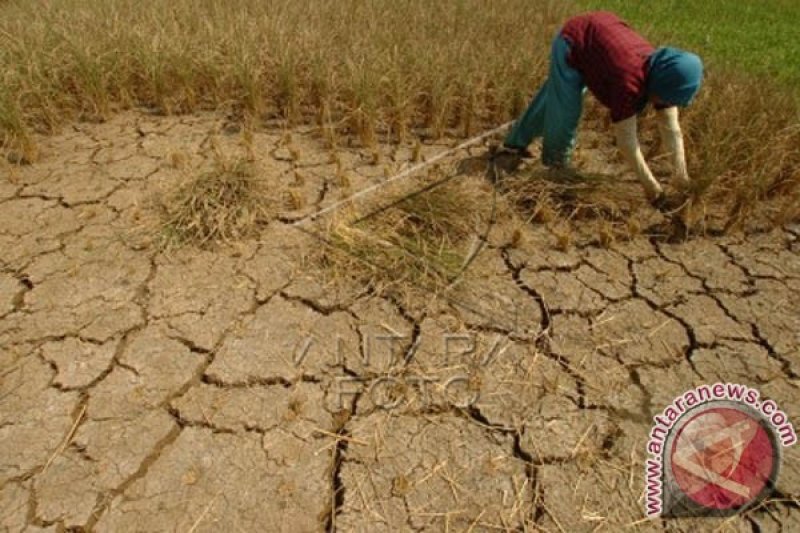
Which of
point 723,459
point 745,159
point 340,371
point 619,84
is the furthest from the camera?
point 745,159

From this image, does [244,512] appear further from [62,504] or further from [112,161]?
[112,161]

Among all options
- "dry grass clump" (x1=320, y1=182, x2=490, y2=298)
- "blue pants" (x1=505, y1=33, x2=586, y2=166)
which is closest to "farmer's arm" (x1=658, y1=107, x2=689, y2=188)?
"blue pants" (x1=505, y1=33, x2=586, y2=166)

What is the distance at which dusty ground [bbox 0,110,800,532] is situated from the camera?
5.32ft

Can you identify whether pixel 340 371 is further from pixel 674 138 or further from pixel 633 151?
pixel 674 138

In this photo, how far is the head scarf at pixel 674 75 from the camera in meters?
2.18

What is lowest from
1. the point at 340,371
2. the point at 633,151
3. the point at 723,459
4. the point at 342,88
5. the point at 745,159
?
the point at 340,371

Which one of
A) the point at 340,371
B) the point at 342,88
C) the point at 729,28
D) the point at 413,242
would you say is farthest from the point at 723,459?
the point at 729,28

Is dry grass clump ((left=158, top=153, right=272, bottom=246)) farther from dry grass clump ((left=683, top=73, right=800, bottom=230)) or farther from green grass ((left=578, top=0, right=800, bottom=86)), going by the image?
green grass ((left=578, top=0, right=800, bottom=86))

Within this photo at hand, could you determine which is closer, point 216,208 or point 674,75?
point 674,75

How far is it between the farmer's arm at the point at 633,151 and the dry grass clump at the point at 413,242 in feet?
2.30

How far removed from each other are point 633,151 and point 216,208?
2.01 meters

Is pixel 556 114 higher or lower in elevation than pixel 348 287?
higher

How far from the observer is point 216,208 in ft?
8.43

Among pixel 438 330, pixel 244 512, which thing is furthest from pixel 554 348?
pixel 244 512
